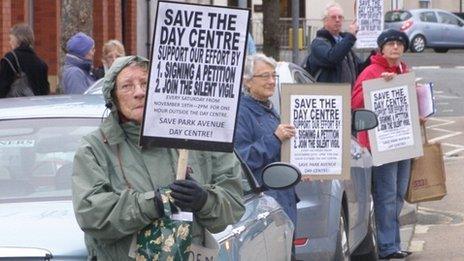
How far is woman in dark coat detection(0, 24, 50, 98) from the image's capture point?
43.6 feet

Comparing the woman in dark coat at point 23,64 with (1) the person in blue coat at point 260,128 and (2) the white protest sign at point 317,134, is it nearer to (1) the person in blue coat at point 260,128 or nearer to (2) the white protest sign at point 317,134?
(2) the white protest sign at point 317,134

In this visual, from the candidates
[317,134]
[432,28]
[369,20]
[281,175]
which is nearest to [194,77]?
[281,175]

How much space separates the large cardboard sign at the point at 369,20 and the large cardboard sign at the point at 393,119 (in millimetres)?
5127

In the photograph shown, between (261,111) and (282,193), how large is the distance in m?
0.52

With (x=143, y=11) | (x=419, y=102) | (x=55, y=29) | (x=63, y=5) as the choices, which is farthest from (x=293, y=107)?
(x=143, y=11)

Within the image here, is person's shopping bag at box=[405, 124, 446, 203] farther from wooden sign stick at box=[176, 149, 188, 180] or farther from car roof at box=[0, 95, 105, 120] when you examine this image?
wooden sign stick at box=[176, 149, 188, 180]

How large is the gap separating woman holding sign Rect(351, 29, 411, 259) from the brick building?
498cm

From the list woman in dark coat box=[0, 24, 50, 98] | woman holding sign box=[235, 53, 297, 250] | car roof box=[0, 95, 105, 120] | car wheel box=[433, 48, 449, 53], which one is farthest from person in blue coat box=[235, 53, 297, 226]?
car wheel box=[433, 48, 449, 53]

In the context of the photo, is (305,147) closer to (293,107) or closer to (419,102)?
(293,107)

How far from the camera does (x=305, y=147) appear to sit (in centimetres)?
861

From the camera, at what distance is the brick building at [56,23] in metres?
18.1

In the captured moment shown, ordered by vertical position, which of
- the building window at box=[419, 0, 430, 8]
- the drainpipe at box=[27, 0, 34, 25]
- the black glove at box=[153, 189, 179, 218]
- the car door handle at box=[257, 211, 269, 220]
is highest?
the building window at box=[419, 0, 430, 8]

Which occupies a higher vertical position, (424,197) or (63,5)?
(63,5)

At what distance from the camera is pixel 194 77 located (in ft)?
16.8
